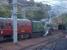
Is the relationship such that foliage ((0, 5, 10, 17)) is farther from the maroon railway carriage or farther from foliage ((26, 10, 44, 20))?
foliage ((26, 10, 44, 20))

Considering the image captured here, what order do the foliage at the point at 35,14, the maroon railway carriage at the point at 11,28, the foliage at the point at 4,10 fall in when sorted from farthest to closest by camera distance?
the foliage at the point at 35,14 < the foliage at the point at 4,10 < the maroon railway carriage at the point at 11,28

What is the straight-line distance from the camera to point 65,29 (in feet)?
118

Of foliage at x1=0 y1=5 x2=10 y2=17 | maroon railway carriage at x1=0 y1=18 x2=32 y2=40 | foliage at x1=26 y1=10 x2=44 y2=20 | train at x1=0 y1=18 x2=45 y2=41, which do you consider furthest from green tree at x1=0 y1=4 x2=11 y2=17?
foliage at x1=26 y1=10 x2=44 y2=20

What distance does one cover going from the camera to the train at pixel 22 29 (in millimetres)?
21312

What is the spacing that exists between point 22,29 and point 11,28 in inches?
92.6

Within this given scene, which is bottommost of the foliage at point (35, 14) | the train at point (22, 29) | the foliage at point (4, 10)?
the train at point (22, 29)

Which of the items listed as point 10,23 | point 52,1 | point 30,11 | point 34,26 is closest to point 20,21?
point 10,23

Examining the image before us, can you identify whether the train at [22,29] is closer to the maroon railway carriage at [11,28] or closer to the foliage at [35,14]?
the maroon railway carriage at [11,28]

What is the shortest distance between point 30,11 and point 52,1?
577 cm

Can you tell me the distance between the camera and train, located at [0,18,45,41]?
69.9 ft

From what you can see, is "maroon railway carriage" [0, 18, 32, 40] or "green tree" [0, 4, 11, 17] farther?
"green tree" [0, 4, 11, 17]

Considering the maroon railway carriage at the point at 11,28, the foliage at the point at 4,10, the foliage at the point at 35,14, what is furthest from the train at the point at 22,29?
the foliage at the point at 35,14

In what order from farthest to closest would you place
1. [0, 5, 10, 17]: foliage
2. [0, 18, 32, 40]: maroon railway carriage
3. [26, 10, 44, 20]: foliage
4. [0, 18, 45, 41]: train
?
[26, 10, 44, 20]: foliage < [0, 5, 10, 17]: foliage < [0, 18, 45, 41]: train < [0, 18, 32, 40]: maroon railway carriage

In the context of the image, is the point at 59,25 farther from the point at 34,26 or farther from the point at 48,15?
the point at 34,26
